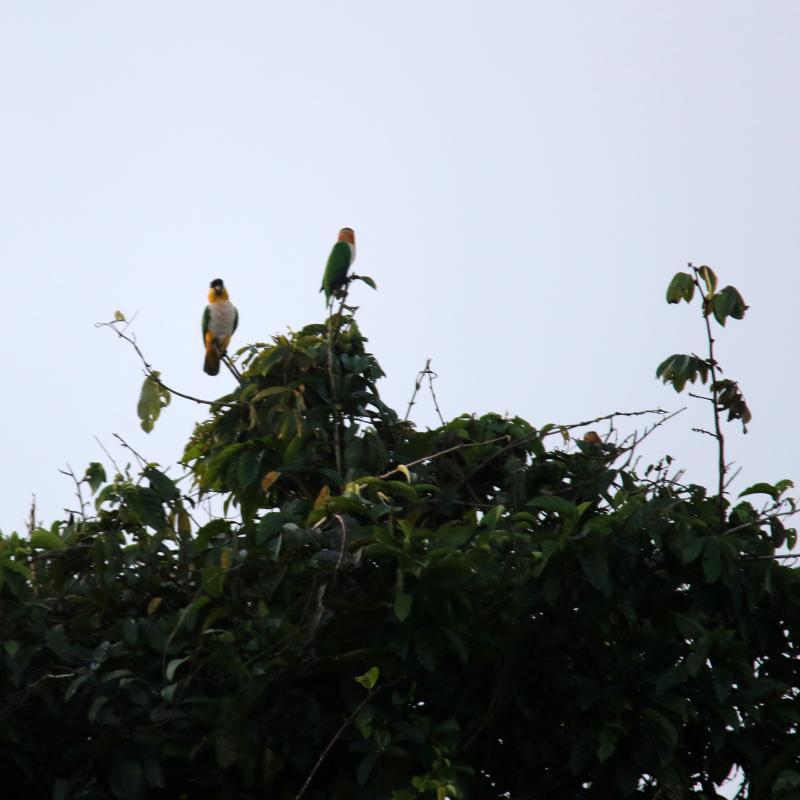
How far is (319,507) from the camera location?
368 cm

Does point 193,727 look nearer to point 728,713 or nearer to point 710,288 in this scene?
point 728,713

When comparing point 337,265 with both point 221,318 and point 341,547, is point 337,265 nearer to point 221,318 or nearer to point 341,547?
point 221,318

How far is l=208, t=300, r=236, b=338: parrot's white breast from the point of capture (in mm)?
8844

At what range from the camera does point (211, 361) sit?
8.54m

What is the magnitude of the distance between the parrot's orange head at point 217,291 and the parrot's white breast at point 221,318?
0.16 m

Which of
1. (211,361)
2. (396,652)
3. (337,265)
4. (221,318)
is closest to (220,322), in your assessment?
(221,318)

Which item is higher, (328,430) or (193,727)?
(328,430)

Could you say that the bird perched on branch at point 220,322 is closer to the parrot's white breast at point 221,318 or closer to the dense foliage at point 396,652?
the parrot's white breast at point 221,318

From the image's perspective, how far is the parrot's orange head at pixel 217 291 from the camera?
9.05 meters

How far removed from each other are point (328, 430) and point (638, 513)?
4.69 ft

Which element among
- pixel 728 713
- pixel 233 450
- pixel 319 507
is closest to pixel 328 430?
pixel 233 450

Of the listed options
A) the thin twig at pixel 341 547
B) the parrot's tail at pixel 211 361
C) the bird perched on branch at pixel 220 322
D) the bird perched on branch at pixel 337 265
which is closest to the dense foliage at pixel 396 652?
the thin twig at pixel 341 547

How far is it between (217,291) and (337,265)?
4.12 feet

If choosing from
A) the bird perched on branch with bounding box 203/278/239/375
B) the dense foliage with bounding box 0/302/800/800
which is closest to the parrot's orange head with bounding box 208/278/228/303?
the bird perched on branch with bounding box 203/278/239/375
